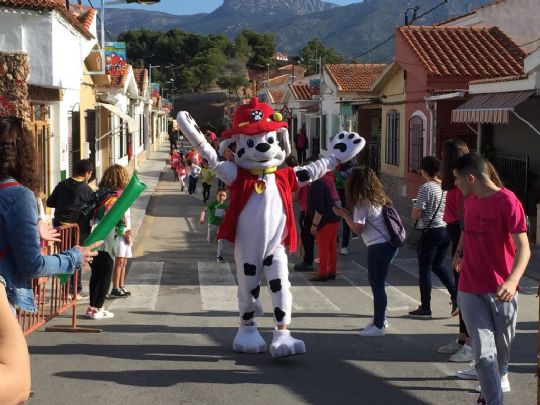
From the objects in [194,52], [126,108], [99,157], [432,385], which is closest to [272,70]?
[194,52]

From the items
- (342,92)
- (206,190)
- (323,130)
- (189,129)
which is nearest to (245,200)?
(189,129)

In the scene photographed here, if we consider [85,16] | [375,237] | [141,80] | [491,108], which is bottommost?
[375,237]

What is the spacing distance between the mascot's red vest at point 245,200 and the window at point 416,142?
45.6 ft

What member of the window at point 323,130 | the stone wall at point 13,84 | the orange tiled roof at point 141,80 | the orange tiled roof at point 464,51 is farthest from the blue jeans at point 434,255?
the orange tiled roof at point 141,80

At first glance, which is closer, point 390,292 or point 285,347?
point 285,347

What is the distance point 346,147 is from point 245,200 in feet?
4.54

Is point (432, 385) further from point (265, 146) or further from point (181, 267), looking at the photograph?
point (181, 267)

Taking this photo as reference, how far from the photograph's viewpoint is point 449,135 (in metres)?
19.1

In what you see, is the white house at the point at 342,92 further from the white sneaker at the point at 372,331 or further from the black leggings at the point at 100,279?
the white sneaker at the point at 372,331

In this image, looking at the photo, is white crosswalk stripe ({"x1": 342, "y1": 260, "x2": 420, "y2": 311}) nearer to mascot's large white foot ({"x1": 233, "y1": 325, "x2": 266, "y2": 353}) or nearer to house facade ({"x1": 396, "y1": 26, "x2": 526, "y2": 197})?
mascot's large white foot ({"x1": 233, "y1": 325, "x2": 266, "y2": 353})

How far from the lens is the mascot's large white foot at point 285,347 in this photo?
643 cm

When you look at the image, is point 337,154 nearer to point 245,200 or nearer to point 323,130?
point 245,200

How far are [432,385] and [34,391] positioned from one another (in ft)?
9.71

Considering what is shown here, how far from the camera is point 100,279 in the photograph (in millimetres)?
7934
